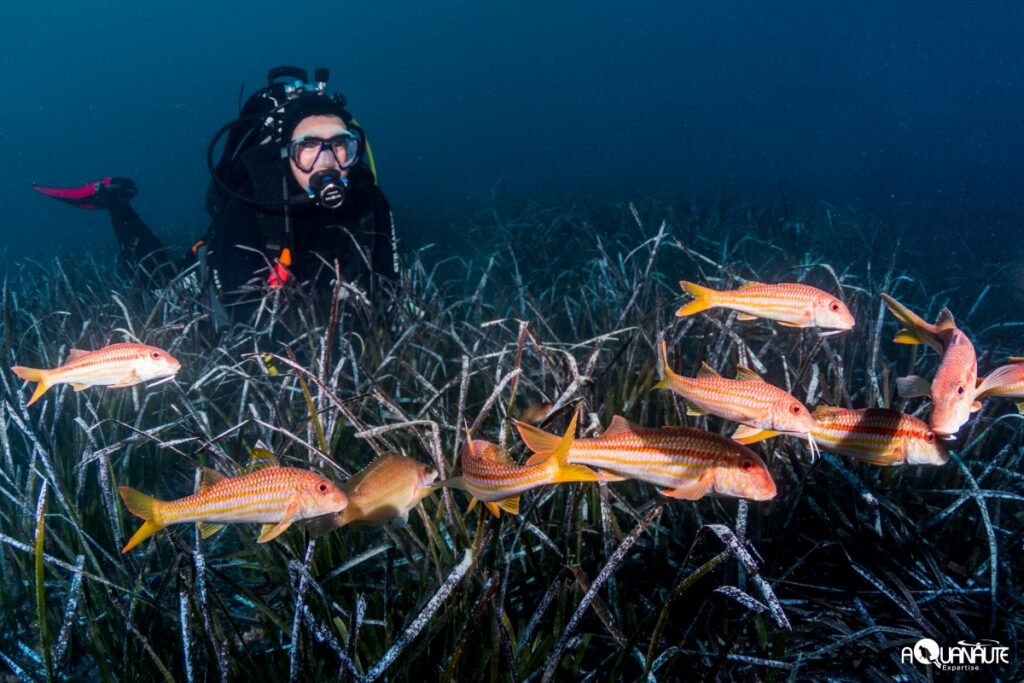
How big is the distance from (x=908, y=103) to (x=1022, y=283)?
409 ft

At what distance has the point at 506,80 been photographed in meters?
138

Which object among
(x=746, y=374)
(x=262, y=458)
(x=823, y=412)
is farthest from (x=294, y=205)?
(x=823, y=412)

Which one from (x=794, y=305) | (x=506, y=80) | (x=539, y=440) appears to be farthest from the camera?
(x=506, y=80)

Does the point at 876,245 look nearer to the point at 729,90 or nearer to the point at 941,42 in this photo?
the point at 729,90

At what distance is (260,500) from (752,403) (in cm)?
188

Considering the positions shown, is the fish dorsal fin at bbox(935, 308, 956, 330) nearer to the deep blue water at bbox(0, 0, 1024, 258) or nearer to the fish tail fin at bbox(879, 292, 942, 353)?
the fish tail fin at bbox(879, 292, 942, 353)

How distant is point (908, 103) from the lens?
346 feet

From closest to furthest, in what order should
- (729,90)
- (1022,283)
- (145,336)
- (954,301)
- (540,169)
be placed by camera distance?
(145,336) < (954,301) < (1022,283) < (540,169) < (729,90)

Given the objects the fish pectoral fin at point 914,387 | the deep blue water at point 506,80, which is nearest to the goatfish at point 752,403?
the fish pectoral fin at point 914,387

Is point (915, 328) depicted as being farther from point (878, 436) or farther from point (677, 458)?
point (677, 458)

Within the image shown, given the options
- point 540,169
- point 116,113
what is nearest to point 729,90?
point 540,169

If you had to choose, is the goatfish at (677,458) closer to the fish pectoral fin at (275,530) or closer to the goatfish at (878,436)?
the goatfish at (878,436)

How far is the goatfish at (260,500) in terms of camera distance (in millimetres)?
2004

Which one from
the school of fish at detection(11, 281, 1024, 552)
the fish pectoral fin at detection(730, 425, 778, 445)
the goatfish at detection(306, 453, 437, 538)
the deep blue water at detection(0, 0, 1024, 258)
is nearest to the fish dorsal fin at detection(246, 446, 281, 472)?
the school of fish at detection(11, 281, 1024, 552)
